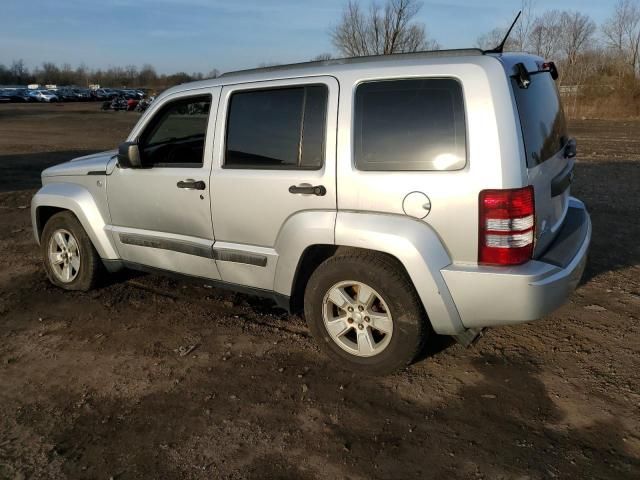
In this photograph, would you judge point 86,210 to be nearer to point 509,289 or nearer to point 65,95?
point 509,289

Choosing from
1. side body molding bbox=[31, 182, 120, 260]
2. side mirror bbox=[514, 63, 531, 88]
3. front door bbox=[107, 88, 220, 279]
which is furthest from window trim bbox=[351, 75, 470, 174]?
side body molding bbox=[31, 182, 120, 260]

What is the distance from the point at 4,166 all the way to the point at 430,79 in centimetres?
1347

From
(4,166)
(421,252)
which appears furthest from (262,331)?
(4,166)

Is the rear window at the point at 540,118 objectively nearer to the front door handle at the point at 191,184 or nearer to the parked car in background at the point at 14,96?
the front door handle at the point at 191,184

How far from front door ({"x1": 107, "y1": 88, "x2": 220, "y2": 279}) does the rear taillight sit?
2.01 m

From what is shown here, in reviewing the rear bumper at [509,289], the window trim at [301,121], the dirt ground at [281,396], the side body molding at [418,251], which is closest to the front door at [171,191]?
the window trim at [301,121]

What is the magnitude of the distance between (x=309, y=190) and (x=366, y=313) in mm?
867

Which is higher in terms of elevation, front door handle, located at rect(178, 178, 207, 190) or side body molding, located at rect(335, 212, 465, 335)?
front door handle, located at rect(178, 178, 207, 190)

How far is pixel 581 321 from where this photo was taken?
4367 millimetres

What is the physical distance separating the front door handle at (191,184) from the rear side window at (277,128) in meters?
0.24

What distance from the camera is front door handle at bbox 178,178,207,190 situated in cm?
407

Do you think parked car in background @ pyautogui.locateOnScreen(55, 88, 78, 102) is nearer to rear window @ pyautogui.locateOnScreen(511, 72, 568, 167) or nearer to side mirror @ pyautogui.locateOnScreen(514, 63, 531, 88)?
rear window @ pyautogui.locateOnScreen(511, 72, 568, 167)

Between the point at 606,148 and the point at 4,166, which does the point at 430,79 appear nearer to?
the point at 4,166

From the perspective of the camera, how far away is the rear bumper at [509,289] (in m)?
3.04
